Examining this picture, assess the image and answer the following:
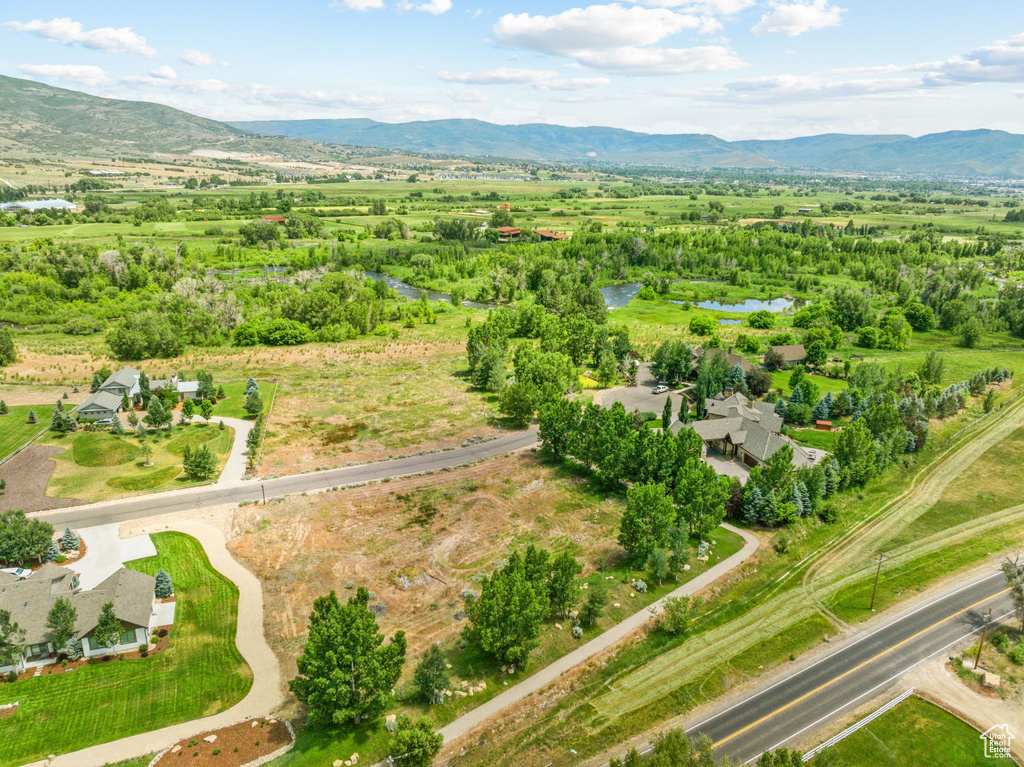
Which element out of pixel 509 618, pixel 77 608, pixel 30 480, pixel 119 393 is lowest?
pixel 30 480

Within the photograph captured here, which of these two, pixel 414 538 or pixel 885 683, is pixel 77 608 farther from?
pixel 885 683

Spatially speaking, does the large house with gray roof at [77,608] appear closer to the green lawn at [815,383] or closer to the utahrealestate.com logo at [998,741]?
the utahrealestate.com logo at [998,741]

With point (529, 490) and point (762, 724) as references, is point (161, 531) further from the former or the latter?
point (762, 724)

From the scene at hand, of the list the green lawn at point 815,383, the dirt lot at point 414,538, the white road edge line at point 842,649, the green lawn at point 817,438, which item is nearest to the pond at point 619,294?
the green lawn at point 815,383

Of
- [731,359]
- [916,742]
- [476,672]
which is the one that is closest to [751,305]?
[731,359]

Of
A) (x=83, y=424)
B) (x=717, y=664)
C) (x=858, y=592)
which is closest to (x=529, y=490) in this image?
(x=717, y=664)

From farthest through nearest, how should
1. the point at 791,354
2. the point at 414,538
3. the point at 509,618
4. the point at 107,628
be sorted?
the point at 791,354 < the point at 414,538 < the point at 107,628 < the point at 509,618
